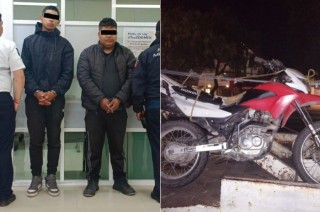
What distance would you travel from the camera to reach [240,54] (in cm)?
248

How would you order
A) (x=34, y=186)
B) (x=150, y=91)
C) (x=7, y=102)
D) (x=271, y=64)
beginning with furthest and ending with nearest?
(x=34, y=186), (x=150, y=91), (x=7, y=102), (x=271, y=64)

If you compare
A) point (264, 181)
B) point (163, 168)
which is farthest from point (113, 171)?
point (264, 181)

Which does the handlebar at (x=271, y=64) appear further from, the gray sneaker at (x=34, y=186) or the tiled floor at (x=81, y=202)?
the gray sneaker at (x=34, y=186)

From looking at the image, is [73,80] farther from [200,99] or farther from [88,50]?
[200,99]

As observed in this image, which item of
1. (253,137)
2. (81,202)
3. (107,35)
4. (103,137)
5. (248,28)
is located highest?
(107,35)

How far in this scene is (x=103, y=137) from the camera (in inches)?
161

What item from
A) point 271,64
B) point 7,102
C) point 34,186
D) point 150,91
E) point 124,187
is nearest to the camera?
point 271,64

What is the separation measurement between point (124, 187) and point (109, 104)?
0.85 m

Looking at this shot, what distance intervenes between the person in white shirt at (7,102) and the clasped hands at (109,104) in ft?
2.37

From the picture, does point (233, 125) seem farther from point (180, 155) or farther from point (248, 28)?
point (248, 28)

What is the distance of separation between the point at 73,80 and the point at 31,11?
80 centimetres

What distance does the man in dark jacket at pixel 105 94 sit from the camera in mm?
3924

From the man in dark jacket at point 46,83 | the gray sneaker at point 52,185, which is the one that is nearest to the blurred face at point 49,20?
the man in dark jacket at point 46,83

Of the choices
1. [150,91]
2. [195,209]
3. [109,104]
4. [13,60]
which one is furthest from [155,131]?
[13,60]
